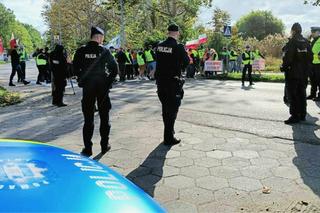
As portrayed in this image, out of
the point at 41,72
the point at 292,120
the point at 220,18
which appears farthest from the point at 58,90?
the point at 220,18

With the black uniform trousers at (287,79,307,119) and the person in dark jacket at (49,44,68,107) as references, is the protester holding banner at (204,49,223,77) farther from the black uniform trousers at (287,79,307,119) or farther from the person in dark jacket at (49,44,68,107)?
the black uniform trousers at (287,79,307,119)

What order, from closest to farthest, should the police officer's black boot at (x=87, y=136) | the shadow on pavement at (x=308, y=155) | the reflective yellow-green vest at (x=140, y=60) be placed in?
the shadow on pavement at (x=308, y=155) → the police officer's black boot at (x=87, y=136) → the reflective yellow-green vest at (x=140, y=60)

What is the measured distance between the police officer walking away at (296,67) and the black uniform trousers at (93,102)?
3.82 metres

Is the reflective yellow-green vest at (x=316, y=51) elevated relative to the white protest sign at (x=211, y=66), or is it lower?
elevated

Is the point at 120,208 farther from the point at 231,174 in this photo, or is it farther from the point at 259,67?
the point at 259,67

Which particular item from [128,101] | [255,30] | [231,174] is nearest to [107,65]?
[231,174]

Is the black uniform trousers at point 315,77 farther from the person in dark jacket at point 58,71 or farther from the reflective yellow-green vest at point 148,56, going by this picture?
the reflective yellow-green vest at point 148,56

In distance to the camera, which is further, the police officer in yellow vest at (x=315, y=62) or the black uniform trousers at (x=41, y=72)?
the black uniform trousers at (x=41, y=72)

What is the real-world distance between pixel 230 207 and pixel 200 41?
2108 centimetres

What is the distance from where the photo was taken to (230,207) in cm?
428

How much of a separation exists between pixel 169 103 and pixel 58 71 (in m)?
5.52

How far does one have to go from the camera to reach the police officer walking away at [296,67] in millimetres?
8148

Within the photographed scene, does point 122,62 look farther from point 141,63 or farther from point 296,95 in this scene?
point 296,95

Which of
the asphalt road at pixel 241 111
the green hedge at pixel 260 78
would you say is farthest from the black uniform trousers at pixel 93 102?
the green hedge at pixel 260 78
